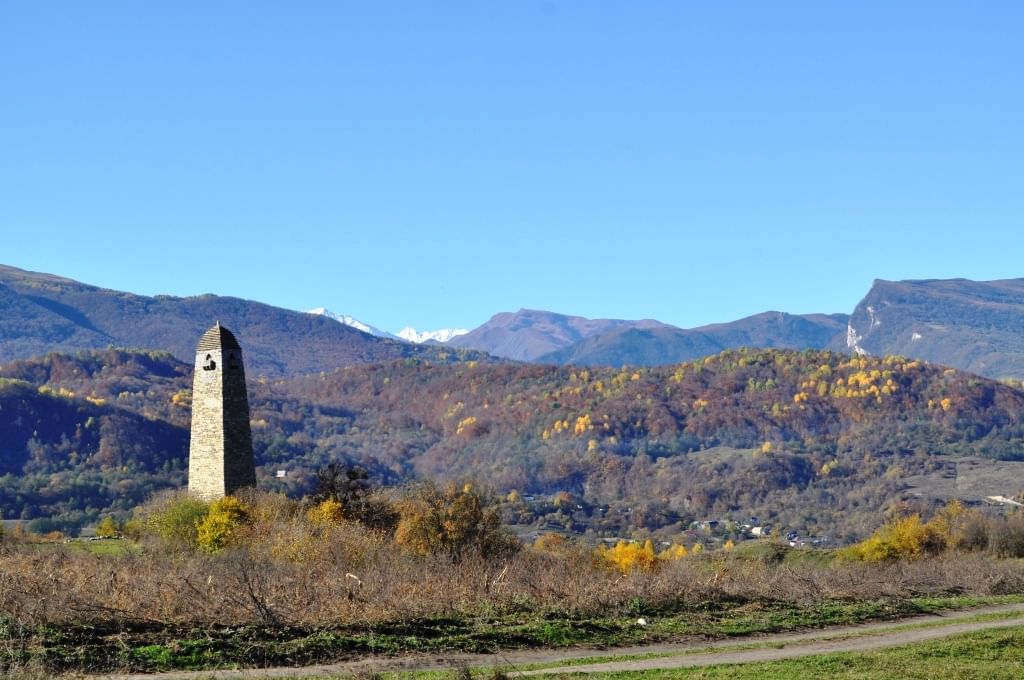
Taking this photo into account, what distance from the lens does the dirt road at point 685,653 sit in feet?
62.0

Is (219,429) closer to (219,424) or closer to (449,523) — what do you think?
(219,424)

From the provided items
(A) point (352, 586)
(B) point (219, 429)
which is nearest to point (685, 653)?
(A) point (352, 586)

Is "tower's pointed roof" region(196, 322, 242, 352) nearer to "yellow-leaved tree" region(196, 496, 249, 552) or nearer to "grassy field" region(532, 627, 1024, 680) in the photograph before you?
"yellow-leaved tree" region(196, 496, 249, 552)

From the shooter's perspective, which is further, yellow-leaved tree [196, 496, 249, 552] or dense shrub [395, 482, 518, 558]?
dense shrub [395, 482, 518, 558]

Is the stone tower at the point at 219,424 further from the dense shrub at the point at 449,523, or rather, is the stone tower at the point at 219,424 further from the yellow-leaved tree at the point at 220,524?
the dense shrub at the point at 449,523

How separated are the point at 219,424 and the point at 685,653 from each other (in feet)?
79.5

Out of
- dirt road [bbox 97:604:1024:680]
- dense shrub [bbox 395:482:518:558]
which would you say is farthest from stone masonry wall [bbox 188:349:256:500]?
dirt road [bbox 97:604:1024:680]

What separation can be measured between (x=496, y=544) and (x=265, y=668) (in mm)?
21944

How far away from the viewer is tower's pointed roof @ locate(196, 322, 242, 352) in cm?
4256

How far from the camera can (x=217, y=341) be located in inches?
1679

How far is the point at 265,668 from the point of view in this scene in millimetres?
19172

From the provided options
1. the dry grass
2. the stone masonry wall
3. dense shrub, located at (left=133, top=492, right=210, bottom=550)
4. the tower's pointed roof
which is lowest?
dense shrub, located at (left=133, top=492, right=210, bottom=550)

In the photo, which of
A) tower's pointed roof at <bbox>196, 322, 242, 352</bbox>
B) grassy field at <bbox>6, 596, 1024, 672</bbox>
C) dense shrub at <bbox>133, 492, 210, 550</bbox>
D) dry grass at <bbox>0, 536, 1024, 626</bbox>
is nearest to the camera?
grassy field at <bbox>6, 596, 1024, 672</bbox>

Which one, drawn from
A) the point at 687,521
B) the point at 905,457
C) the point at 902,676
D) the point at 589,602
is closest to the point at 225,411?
the point at 589,602
